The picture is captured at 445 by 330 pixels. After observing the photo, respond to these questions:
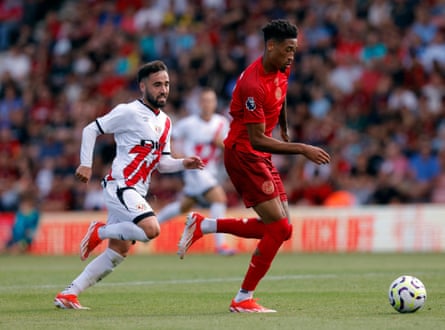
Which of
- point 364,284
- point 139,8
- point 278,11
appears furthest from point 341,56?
point 364,284

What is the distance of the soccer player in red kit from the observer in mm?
8875

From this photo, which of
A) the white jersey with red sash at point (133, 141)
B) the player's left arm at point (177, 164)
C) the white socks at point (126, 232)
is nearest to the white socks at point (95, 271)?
the white socks at point (126, 232)

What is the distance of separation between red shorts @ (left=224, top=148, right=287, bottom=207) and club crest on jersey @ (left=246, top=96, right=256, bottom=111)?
51 centimetres

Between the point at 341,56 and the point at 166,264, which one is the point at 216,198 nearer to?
the point at 166,264

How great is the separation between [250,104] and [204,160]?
9012 millimetres

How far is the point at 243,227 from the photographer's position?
9.75 m

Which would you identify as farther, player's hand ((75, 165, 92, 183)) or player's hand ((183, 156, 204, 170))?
player's hand ((183, 156, 204, 170))

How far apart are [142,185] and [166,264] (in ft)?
22.0

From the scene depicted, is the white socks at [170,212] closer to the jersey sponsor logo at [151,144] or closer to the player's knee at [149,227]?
the jersey sponsor logo at [151,144]

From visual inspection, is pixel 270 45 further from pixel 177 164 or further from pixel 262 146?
pixel 177 164

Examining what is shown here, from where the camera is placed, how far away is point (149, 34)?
25.9 meters

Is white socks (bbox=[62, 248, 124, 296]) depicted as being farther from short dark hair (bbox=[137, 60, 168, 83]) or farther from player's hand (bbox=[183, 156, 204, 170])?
short dark hair (bbox=[137, 60, 168, 83])

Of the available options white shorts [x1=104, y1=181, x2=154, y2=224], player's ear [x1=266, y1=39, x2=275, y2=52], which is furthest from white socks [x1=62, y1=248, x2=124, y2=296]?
player's ear [x1=266, y1=39, x2=275, y2=52]

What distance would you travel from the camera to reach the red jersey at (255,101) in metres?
8.88
